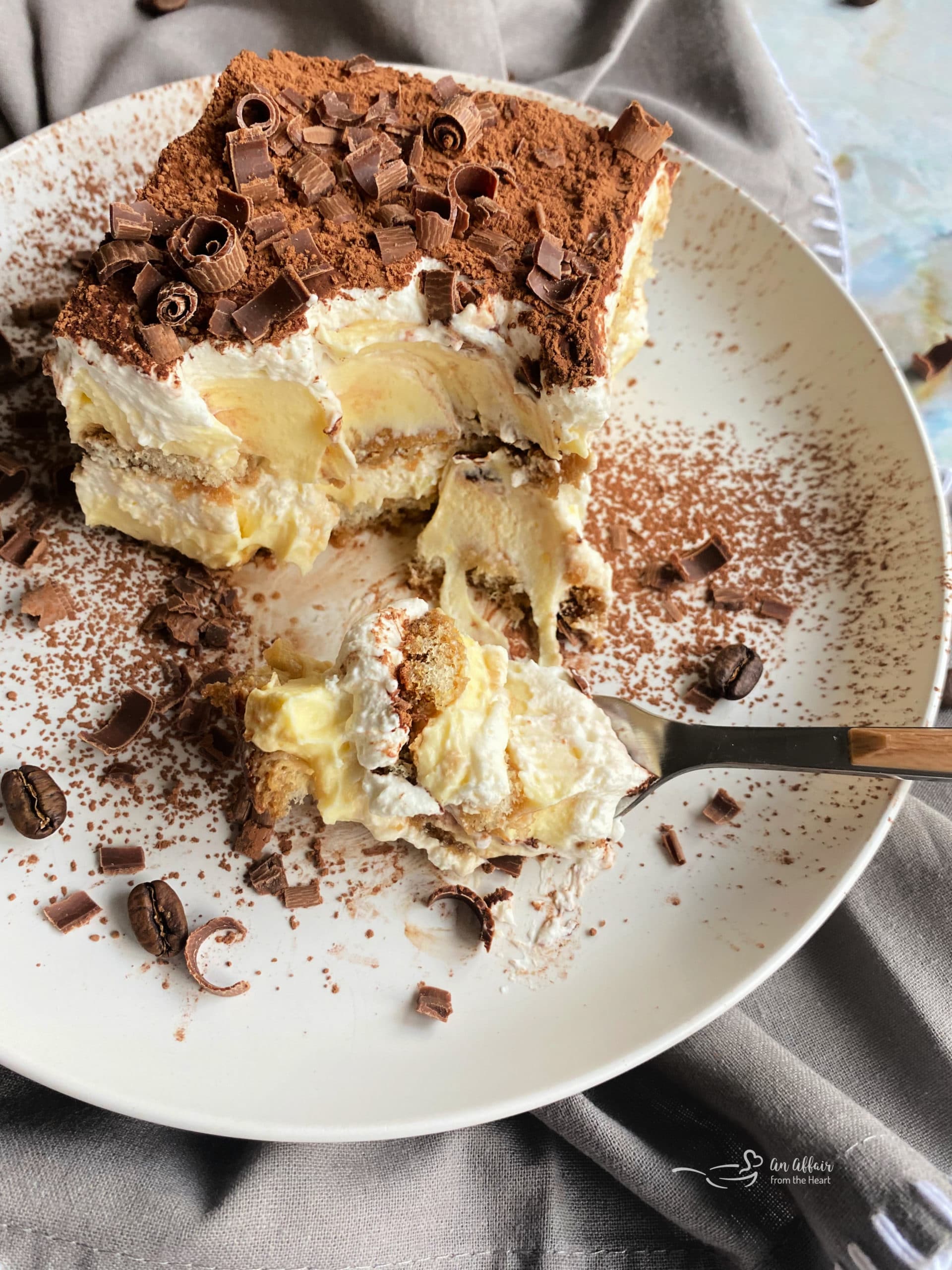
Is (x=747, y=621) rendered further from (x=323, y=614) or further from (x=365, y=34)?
(x=365, y=34)

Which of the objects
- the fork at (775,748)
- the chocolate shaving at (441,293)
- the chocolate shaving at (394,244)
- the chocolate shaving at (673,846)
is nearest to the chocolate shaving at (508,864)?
the fork at (775,748)

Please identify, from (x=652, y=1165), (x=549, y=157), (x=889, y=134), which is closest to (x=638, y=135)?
(x=549, y=157)

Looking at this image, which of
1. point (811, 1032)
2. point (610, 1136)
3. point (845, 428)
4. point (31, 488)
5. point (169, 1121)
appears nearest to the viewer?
point (169, 1121)

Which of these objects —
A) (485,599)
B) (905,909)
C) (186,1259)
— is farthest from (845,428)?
(186,1259)

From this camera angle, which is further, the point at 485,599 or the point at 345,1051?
the point at 485,599

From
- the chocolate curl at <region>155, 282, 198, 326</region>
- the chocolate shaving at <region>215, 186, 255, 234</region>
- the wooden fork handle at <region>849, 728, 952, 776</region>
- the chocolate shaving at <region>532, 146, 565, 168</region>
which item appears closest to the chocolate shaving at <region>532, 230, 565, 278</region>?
the chocolate shaving at <region>532, 146, 565, 168</region>

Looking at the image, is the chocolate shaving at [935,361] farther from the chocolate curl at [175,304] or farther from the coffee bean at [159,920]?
the coffee bean at [159,920]
